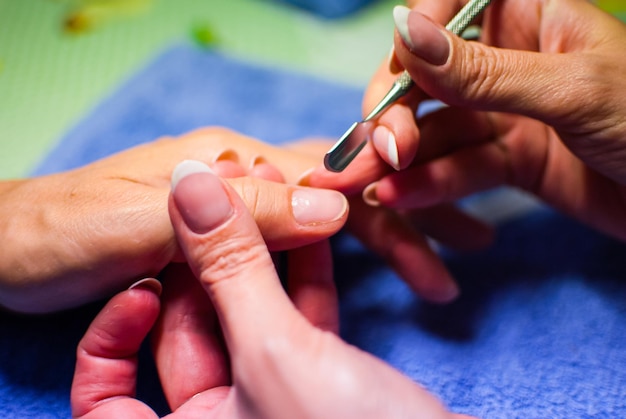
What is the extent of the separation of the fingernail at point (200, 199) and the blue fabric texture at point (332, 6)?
980 mm

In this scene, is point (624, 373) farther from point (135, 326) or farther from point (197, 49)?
point (197, 49)

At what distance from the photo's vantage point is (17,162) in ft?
3.52

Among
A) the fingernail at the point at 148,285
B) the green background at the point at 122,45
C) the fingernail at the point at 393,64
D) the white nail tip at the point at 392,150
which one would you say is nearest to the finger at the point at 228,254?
the fingernail at the point at 148,285

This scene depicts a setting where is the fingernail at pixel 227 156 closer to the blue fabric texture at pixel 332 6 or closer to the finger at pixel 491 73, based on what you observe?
the finger at pixel 491 73

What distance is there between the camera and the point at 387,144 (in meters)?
0.66

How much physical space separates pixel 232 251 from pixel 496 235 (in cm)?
53

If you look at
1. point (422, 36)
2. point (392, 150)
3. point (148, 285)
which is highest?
point (422, 36)

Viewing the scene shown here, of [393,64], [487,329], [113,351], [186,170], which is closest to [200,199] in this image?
[186,170]

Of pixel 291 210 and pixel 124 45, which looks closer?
pixel 291 210

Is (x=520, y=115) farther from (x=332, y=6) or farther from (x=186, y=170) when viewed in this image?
(x=332, y=6)

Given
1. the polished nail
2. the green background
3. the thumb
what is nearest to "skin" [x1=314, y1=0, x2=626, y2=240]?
the thumb

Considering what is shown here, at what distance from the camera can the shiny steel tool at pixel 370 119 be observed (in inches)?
25.3

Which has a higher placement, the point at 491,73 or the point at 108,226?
the point at 491,73

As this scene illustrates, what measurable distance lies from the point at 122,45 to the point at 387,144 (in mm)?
868
